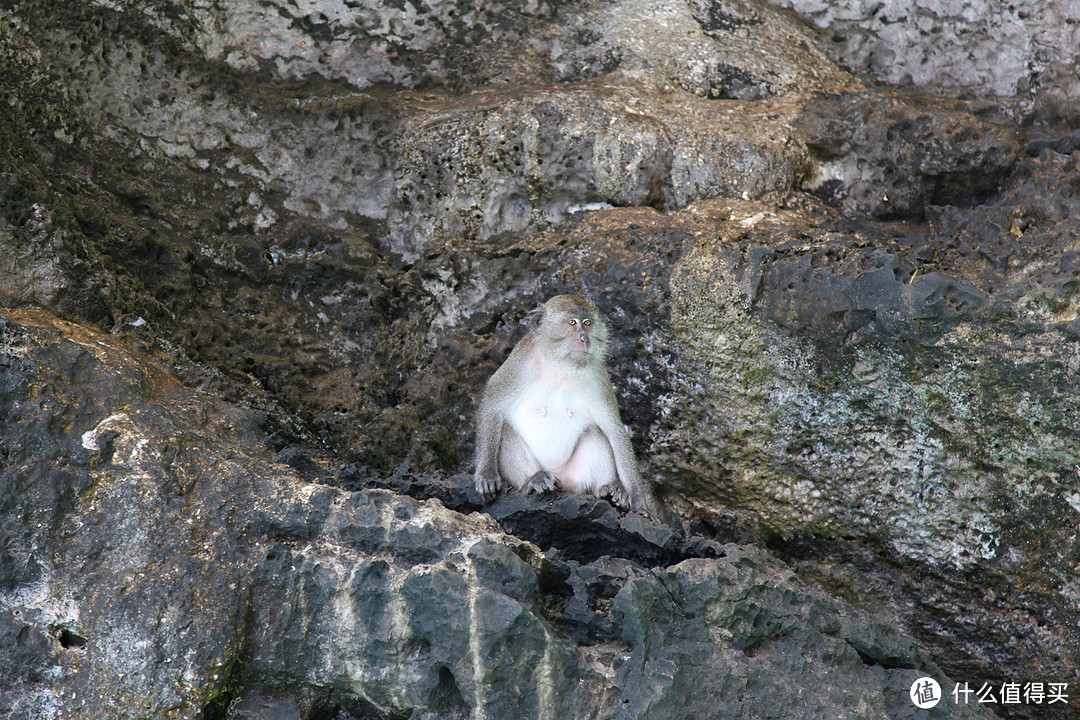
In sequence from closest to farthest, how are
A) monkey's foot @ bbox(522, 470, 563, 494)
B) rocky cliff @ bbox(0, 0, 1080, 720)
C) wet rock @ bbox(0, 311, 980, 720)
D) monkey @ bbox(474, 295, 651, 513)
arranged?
wet rock @ bbox(0, 311, 980, 720) → rocky cliff @ bbox(0, 0, 1080, 720) → monkey's foot @ bbox(522, 470, 563, 494) → monkey @ bbox(474, 295, 651, 513)

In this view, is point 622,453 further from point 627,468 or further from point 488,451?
point 488,451

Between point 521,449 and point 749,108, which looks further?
point 749,108

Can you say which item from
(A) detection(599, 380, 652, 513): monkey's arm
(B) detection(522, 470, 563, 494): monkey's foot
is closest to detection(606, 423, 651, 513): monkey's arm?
(A) detection(599, 380, 652, 513): monkey's arm

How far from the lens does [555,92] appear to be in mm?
5570

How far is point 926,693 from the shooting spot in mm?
3633

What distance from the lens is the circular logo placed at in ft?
11.8

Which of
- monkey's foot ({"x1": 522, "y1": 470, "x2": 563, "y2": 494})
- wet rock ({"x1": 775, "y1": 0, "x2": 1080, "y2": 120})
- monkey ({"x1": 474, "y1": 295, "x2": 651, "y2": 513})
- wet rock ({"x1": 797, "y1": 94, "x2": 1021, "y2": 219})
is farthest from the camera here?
wet rock ({"x1": 775, "y1": 0, "x2": 1080, "y2": 120})

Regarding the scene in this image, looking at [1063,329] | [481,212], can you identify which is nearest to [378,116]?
[481,212]

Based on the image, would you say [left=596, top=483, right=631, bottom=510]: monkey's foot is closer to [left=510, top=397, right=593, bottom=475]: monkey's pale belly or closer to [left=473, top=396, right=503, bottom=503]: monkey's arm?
[left=510, top=397, right=593, bottom=475]: monkey's pale belly

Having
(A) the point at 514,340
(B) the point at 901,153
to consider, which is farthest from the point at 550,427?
(B) the point at 901,153

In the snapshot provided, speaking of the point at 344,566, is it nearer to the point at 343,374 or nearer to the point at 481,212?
the point at 343,374

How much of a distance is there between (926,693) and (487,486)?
205 cm

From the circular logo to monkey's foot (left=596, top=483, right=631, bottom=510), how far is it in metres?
1.52

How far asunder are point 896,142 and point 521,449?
296 cm
